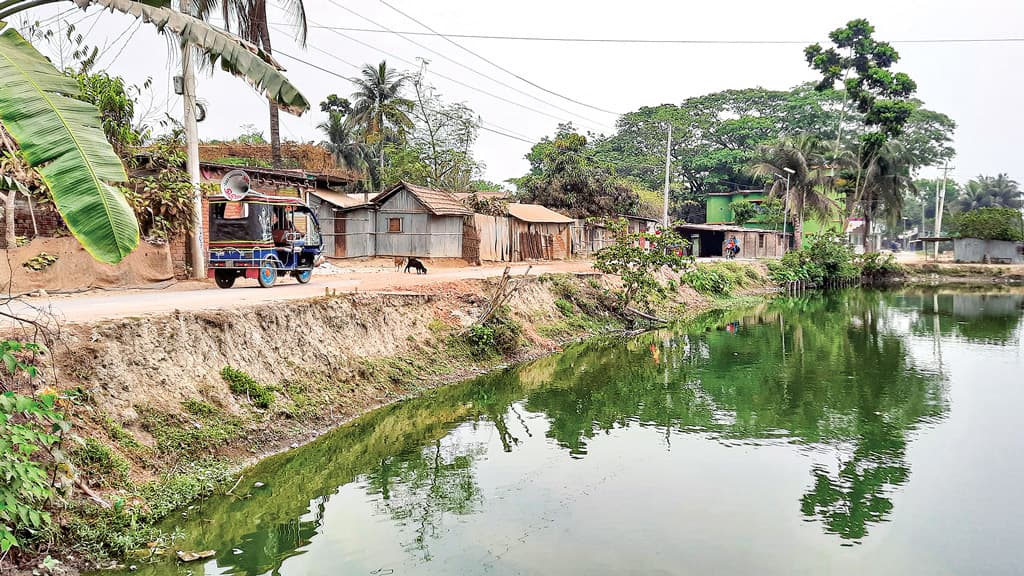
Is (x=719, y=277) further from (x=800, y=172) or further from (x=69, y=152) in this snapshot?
(x=69, y=152)

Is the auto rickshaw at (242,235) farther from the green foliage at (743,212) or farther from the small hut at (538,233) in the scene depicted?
the green foliage at (743,212)

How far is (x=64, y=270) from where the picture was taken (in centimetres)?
1332

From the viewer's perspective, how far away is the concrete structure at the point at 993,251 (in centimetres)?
4328

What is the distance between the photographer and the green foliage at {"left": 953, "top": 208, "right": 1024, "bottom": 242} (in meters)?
42.3

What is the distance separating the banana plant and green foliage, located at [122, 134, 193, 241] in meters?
9.11

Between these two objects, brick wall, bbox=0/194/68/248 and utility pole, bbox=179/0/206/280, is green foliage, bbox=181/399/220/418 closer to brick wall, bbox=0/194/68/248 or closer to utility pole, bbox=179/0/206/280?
brick wall, bbox=0/194/68/248

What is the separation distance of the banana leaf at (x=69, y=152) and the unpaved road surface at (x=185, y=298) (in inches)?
97.3

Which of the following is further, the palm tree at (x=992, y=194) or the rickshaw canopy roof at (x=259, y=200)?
the palm tree at (x=992, y=194)

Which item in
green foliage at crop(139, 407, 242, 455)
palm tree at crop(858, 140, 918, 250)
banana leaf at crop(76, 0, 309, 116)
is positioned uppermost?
palm tree at crop(858, 140, 918, 250)

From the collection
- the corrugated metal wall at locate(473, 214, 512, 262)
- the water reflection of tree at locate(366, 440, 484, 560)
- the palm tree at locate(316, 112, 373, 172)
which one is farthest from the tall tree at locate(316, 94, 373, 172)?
the water reflection of tree at locate(366, 440, 484, 560)

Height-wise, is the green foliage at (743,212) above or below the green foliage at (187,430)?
above

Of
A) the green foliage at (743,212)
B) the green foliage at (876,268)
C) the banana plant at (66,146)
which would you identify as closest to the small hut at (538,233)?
the green foliage at (876,268)

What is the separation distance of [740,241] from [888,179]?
9.68m

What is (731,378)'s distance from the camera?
15109 millimetres
